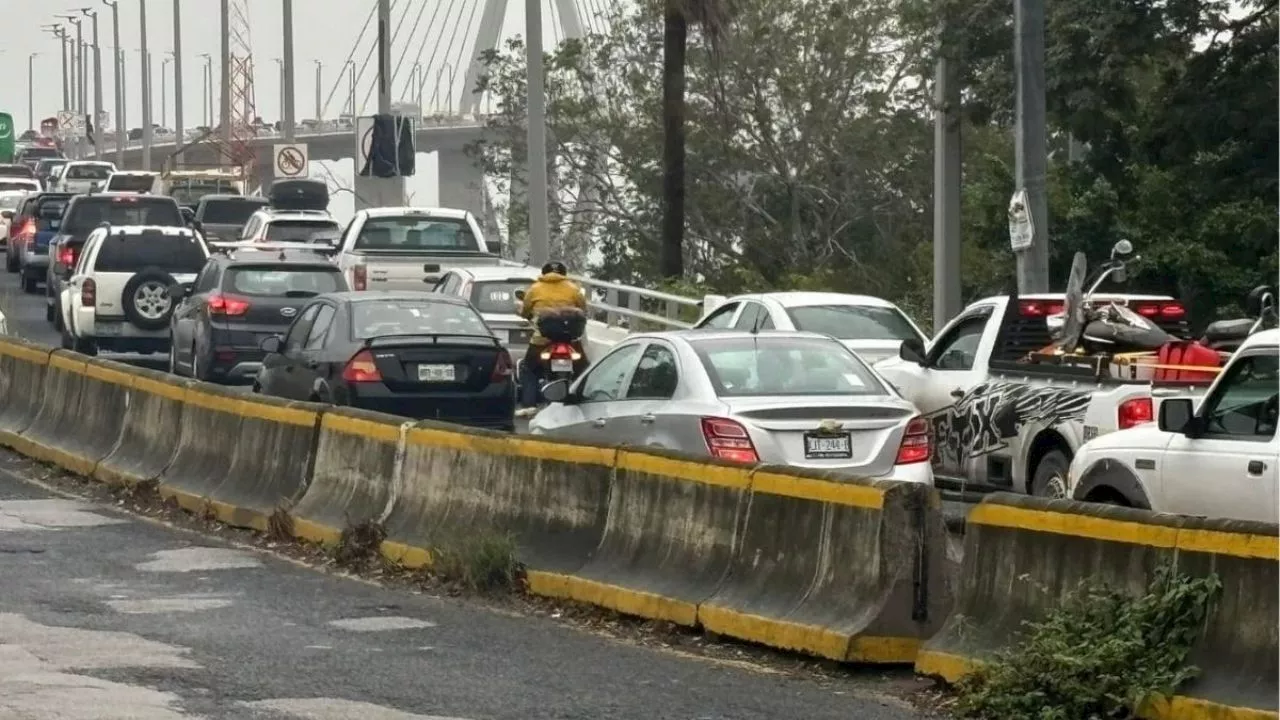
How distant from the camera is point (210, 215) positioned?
49.8m

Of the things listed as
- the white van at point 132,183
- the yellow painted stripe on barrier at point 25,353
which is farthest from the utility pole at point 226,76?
the yellow painted stripe on barrier at point 25,353

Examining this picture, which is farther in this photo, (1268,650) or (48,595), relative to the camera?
(48,595)

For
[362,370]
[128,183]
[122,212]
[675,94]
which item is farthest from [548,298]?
[128,183]

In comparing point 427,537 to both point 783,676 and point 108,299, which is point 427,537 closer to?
point 783,676

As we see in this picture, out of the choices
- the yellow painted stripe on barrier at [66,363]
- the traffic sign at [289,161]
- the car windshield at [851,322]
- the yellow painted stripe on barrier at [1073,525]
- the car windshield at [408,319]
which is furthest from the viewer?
the traffic sign at [289,161]

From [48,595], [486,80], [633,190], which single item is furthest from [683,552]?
[486,80]

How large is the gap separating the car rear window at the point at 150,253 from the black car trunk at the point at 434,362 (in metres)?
12.1

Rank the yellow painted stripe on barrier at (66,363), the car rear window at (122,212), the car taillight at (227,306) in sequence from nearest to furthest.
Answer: the yellow painted stripe on barrier at (66,363) < the car taillight at (227,306) < the car rear window at (122,212)

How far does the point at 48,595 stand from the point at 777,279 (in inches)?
1728

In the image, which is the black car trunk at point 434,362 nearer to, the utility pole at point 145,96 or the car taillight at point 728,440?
the car taillight at point 728,440

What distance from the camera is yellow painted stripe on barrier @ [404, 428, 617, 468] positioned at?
13094 millimetres

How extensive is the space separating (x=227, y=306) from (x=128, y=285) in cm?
497

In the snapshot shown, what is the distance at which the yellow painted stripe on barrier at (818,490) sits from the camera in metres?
11.0

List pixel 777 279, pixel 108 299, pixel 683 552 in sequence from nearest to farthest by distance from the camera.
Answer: pixel 683 552
pixel 108 299
pixel 777 279
